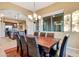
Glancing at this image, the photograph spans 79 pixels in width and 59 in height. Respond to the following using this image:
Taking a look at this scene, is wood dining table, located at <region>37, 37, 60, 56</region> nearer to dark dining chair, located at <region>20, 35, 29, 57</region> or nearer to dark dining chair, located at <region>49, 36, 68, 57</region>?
dark dining chair, located at <region>49, 36, 68, 57</region>

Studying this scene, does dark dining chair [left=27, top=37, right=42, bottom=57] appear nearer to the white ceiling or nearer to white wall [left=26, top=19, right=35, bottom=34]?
white wall [left=26, top=19, right=35, bottom=34]

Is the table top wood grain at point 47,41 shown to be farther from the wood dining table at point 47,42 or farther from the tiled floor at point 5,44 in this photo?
the tiled floor at point 5,44

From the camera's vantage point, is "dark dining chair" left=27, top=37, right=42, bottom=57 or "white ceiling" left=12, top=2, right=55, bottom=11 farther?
"white ceiling" left=12, top=2, right=55, bottom=11

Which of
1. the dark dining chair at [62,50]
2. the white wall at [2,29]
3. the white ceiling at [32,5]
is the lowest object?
the dark dining chair at [62,50]

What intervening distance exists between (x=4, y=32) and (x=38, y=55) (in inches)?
29.6

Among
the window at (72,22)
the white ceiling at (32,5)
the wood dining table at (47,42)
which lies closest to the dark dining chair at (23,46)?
the wood dining table at (47,42)

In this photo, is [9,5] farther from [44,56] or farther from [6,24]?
[44,56]

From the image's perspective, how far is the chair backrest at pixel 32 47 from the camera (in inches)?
74.6

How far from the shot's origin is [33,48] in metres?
1.92

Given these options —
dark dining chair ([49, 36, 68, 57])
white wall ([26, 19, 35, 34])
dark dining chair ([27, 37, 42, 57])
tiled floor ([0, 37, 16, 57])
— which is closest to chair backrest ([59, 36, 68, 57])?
dark dining chair ([49, 36, 68, 57])

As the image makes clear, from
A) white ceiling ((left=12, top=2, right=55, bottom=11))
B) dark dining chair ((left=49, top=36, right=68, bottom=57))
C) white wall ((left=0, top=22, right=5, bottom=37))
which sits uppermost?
white ceiling ((left=12, top=2, right=55, bottom=11))

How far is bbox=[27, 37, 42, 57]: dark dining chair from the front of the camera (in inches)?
74.6

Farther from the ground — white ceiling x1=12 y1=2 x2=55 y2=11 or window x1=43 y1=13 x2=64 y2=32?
white ceiling x1=12 y1=2 x2=55 y2=11

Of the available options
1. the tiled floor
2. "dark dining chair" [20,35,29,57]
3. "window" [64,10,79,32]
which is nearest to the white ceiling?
"window" [64,10,79,32]
